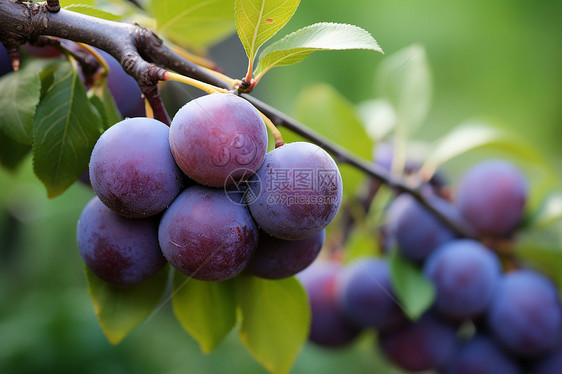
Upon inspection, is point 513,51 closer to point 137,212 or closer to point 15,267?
point 137,212

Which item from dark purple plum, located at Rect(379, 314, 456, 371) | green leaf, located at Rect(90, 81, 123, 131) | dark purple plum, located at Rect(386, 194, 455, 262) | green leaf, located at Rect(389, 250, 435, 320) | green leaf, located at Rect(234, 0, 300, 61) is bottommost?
dark purple plum, located at Rect(379, 314, 456, 371)

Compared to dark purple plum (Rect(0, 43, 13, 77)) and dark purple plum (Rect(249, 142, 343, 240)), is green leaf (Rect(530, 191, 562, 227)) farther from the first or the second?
dark purple plum (Rect(0, 43, 13, 77))

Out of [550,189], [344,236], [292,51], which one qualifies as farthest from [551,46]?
[292,51]

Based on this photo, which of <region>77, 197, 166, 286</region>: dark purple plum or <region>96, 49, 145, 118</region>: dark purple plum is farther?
<region>96, 49, 145, 118</region>: dark purple plum

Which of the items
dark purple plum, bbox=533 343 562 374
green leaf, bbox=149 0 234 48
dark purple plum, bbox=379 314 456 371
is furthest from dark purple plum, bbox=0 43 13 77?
dark purple plum, bbox=533 343 562 374

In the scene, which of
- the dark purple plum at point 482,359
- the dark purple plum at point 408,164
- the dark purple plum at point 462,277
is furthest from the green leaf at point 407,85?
the dark purple plum at point 482,359

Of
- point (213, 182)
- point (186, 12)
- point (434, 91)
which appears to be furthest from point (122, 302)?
point (434, 91)
